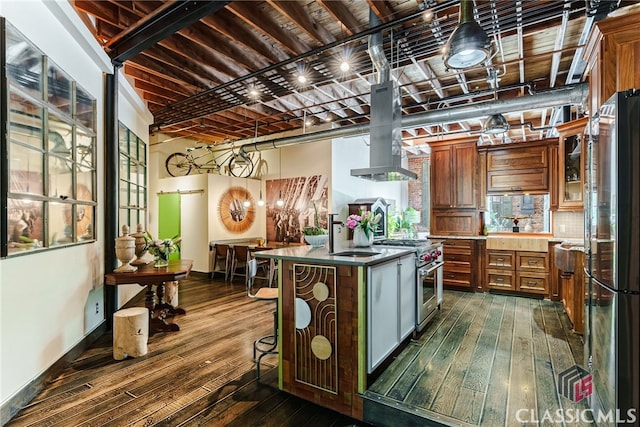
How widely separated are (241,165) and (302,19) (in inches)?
188

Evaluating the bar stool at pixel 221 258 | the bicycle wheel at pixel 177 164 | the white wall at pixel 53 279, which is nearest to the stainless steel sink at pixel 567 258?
the white wall at pixel 53 279

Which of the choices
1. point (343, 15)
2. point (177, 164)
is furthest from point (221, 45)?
point (177, 164)

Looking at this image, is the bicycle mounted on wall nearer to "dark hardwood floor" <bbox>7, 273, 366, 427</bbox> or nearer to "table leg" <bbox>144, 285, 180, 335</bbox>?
"table leg" <bbox>144, 285, 180, 335</bbox>

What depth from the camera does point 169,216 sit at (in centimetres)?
773

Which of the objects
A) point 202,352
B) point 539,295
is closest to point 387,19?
point 202,352

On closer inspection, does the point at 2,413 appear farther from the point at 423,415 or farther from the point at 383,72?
the point at 383,72

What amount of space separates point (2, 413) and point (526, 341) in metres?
4.50

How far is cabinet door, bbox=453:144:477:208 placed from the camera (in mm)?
5605

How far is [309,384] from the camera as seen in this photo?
2428mm

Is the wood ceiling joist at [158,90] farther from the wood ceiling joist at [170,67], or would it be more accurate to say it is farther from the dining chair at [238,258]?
the dining chair at [238,258]

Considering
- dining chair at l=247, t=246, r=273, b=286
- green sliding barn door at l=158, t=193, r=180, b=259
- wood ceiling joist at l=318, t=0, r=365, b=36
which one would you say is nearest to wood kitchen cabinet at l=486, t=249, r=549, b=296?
dining chair at l=247, t=246, r=273, b=286

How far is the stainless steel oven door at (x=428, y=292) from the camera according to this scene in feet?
11.3

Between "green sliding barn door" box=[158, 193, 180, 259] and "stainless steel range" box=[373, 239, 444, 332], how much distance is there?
542 cm

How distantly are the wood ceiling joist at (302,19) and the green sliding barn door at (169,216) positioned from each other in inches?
220
